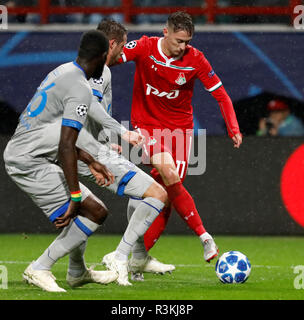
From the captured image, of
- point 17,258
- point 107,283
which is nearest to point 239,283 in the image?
point 107,283

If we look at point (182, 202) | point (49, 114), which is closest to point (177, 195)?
point (182, 202)

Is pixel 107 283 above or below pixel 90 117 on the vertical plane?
below

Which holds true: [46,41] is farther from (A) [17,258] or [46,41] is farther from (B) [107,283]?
(B) [107,283]

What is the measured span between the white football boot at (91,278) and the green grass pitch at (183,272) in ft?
0.16

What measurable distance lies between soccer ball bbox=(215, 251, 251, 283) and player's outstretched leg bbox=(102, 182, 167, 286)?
0.63 metres

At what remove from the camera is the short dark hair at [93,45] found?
208 inches

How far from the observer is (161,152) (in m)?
6.86

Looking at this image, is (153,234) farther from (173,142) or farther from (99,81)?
(99,81)

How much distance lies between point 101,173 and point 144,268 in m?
1.34

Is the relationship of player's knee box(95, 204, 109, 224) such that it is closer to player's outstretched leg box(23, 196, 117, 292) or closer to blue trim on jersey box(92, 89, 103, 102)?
player's outstretched leg box(23, 196, 117, 292)

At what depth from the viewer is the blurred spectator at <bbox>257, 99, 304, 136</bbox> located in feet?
34.2

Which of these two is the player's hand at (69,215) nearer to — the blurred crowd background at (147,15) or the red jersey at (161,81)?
the red jersey at (161,81)

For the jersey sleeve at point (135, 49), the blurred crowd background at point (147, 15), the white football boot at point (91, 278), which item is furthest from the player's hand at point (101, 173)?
the blurred crowd background at point (147, 15)

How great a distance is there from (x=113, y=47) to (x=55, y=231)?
3.97 meters
